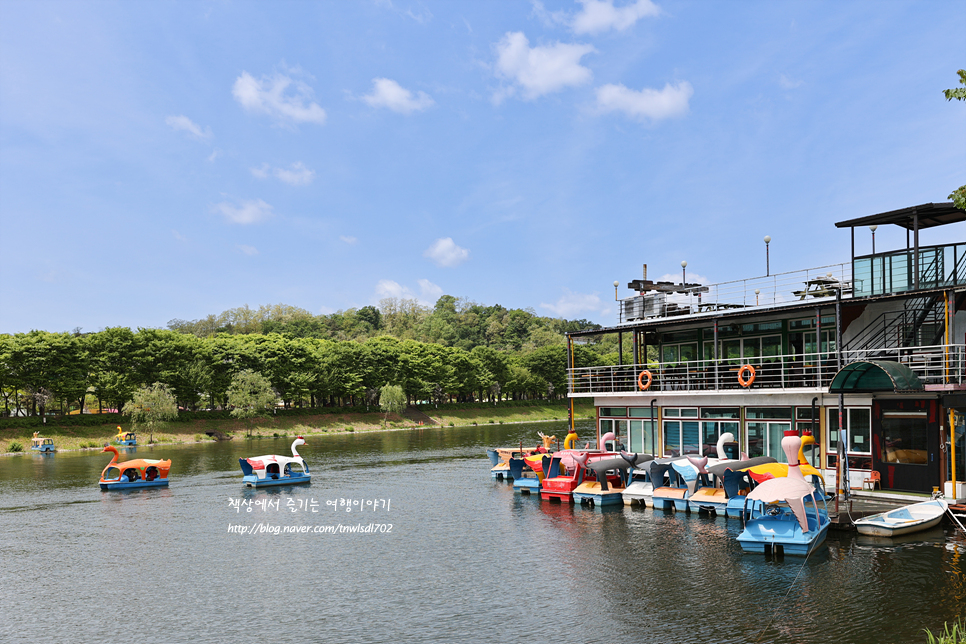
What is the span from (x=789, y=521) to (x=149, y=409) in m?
73.7

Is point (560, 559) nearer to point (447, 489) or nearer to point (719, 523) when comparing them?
point (719, 523)

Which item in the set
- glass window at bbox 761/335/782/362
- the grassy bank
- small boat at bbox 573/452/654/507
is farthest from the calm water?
the grassy bank

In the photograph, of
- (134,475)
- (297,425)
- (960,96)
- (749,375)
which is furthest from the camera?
(297,425)

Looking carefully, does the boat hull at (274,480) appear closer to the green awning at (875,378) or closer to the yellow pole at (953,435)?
the green awning at (875,378)

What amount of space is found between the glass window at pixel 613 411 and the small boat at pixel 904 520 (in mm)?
15174

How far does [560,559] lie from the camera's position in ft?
72.3

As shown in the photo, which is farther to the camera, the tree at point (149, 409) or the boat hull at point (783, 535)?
the tree at point (149, 409)

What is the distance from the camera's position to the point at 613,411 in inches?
1491

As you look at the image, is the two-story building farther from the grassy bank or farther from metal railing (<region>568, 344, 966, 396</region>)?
the grassy bank

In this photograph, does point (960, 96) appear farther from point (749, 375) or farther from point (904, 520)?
point (749, 375)

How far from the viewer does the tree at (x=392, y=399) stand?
104188 mm

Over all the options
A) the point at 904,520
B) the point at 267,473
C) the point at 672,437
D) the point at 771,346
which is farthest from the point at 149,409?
the point at 904,520

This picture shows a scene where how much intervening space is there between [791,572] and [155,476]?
120ft

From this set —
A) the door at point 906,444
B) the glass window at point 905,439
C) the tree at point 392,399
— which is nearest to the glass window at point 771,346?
the door at point 906,444
